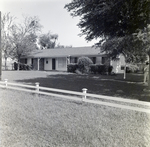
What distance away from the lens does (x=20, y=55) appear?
3025 centimetres

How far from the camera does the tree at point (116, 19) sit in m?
9.46

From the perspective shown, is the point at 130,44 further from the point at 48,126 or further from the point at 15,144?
the point at 15,144

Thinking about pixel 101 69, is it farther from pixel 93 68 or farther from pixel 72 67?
pixel 72 67

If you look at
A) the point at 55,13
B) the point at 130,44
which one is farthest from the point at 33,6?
the point at 130,44

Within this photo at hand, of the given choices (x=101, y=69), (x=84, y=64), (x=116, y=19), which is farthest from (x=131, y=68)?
(x=116, y=19)

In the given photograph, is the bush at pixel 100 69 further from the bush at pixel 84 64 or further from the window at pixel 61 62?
the window at pixel 61 62

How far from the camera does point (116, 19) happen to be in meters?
11.1

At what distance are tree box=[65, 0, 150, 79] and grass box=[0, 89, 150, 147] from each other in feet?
15.1

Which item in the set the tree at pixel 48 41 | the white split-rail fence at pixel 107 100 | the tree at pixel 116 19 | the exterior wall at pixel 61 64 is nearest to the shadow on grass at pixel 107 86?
the white split-rail fence at pixel 107 100

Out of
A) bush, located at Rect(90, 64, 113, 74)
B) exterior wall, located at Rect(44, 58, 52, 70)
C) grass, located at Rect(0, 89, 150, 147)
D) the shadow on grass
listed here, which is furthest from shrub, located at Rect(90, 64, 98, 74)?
grass, located at Rect(0, 89, 150, 147)

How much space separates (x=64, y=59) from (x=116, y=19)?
693 inches

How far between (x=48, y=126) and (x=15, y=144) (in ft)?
3.65

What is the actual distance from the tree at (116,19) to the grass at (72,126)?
4.59m

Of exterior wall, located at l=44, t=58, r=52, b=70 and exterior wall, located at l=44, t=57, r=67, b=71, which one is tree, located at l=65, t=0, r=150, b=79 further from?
exterior wall, located at l=44, t=58, r=52, b=70
